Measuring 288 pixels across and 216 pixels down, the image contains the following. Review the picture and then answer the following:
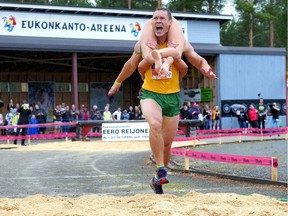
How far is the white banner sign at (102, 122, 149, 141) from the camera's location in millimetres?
28641

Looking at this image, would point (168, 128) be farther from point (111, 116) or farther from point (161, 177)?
point (111, 116)

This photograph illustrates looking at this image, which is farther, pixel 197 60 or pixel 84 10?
pixel 84 10

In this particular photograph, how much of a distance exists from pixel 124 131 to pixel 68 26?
12708 mm

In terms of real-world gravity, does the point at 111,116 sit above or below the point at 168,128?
below

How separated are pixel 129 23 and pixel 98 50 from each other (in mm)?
3617

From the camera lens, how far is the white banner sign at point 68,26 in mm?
37500

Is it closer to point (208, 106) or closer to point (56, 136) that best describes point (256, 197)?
point (56, 136)

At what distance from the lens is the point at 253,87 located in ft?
137

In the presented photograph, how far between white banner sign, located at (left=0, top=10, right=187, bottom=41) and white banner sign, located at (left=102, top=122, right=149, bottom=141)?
1172cm

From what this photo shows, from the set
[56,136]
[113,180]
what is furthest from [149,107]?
[56,136]

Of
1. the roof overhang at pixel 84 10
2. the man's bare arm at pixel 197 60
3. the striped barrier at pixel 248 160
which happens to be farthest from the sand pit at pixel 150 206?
the roof overhang at pixel 84 10

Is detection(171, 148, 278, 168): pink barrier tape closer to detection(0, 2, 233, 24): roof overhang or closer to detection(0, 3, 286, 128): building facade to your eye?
detection(0, 3, 286, 128): building facade

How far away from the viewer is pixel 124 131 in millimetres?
28672

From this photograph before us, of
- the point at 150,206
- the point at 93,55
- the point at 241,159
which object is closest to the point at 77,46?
the point at 93,55
